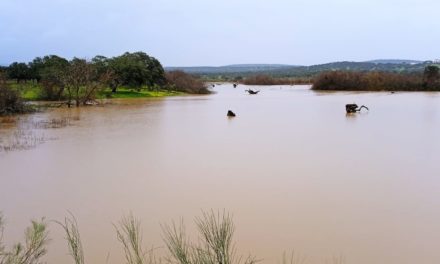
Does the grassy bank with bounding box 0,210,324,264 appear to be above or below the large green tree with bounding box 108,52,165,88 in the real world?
below

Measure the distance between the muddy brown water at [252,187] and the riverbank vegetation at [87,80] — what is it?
11.7 metres

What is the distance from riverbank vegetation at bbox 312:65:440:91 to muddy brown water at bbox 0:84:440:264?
3459 centimetres

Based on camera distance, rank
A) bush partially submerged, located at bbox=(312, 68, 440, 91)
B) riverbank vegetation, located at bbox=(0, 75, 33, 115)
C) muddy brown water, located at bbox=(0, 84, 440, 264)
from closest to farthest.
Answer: muddy brown water, located at bbox=(0, 84, 440, 264), riverbank vegetation, located at bbox=(0, 75, 33, 115), bush partially submerged, located at bbox=(312, 68, 440, 91)

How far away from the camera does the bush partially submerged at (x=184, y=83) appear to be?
4549cm

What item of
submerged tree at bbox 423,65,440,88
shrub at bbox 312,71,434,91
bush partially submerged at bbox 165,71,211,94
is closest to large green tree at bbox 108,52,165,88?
bush partially submerged at bbox 165,71,211,94

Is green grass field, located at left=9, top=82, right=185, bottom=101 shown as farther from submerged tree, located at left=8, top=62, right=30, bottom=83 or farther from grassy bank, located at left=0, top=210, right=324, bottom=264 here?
grassy bank, located at left=0, top=210, right=324, bottom=264

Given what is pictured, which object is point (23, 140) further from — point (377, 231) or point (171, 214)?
point (377, 231)

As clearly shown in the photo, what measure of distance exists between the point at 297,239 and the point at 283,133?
33.5 ft

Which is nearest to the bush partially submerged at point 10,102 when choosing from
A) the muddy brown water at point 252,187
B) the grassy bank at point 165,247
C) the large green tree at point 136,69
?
the muddy brown water at point 252,187

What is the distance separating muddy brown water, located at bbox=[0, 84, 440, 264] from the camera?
5.58 metres

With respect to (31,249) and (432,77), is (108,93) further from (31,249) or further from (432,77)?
(432,77)

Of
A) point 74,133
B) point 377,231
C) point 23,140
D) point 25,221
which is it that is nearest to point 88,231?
point 25,221

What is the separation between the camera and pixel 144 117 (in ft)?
69.5

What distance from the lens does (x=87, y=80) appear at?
27.8 meters
